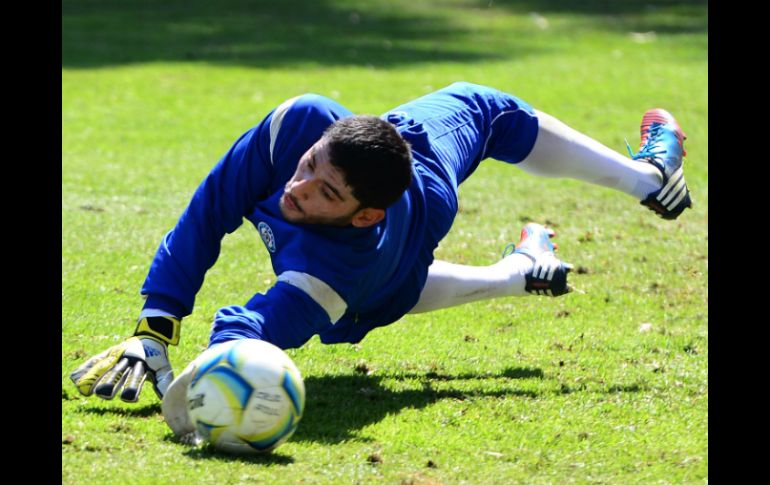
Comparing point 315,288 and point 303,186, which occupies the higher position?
point 303,186

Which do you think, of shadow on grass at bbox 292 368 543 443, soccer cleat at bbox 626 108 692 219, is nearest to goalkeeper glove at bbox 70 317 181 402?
shadow on grass at bbox 292 368 543 443

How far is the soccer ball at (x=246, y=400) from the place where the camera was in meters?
4.36

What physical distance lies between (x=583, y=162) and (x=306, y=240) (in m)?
1.98

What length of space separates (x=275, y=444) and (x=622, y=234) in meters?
4.81

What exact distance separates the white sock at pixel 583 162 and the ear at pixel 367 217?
162cm

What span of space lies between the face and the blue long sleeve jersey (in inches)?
2.7

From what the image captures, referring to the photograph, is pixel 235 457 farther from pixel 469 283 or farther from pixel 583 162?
pixel 583 162

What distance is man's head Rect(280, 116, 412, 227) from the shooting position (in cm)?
466

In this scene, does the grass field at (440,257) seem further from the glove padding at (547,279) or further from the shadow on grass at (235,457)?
the glove padding at (547,279)

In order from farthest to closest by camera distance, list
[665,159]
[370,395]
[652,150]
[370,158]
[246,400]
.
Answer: [652,150]
[665,159]
[370,395]
[370,158]
[246,400]

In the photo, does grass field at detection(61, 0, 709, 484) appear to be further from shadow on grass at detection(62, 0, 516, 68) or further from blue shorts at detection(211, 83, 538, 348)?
blue shorts at detection(211, 83, 538, 348)

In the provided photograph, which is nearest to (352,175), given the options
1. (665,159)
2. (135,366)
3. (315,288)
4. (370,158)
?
(370,158)

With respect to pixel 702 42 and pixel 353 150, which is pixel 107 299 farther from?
pixel 702 42

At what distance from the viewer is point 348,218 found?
15.8 ft
